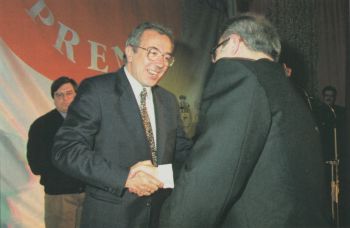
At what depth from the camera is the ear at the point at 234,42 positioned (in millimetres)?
1003

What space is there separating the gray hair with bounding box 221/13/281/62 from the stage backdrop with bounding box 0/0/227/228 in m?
1.85

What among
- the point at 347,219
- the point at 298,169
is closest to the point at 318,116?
the point at 347,219

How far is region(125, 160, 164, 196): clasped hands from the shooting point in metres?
1.14

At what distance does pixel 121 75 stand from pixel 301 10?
271cm

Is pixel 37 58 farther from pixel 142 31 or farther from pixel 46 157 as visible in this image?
pixel 142 31

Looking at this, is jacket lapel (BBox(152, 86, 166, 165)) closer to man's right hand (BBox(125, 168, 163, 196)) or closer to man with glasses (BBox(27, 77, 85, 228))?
man's right hand (BBox(125, 168, 163, 196))

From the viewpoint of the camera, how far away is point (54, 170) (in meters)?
2.09

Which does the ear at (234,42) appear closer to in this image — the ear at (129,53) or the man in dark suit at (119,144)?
the man in dark suit at (119,144)

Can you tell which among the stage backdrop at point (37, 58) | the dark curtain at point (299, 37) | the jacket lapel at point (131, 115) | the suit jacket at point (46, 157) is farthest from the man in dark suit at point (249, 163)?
the dark curtain at point (299, 37)

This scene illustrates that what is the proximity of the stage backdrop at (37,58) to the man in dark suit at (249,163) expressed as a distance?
189cm

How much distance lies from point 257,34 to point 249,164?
58 centimetres

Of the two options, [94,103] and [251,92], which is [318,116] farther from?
[94,103]

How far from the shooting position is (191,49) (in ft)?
11.2

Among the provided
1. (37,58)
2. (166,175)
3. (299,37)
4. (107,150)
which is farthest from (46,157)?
(299,37)
